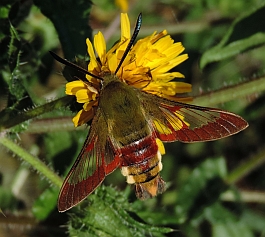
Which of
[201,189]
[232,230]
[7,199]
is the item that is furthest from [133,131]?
[232,230]

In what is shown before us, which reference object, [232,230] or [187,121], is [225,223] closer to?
[232,230]

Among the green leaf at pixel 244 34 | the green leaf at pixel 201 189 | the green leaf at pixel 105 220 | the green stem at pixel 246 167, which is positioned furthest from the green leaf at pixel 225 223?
the green leaf at pixel 105 220

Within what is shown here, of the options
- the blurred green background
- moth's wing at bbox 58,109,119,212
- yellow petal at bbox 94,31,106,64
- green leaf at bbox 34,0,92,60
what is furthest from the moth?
green leaf at bbox 34,0,92,60

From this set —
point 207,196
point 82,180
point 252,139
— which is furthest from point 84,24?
point 252,139

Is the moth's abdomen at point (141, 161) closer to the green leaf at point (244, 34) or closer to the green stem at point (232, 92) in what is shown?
the green stem at point (232, 92)

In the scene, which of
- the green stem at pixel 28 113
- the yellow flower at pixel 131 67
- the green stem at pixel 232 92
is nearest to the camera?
the yellow flower at pixel 131 67

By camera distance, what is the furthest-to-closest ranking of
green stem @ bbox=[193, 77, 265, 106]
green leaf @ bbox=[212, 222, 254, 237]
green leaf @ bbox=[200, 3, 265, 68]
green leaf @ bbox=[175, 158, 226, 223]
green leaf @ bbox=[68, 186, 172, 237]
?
1. green leaf @ bbox=[212, 222, 254, 237]
2. green leaf @ bbox=[175, 158, 226, 223]
3. green leaf @ bbox=[200, 3, 265, 68]
4. green stem @ bbox=[193, 77, 265, 106]
5. green leaf @ bbox=[68, 186, 172, 237]

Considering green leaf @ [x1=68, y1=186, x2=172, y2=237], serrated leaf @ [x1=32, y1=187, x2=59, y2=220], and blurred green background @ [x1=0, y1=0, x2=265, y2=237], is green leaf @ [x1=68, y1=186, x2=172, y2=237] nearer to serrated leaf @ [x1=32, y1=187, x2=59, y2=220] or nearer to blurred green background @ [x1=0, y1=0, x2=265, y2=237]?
blurred green background @ [x1=0, y1=0, x2=265, y2=237]
